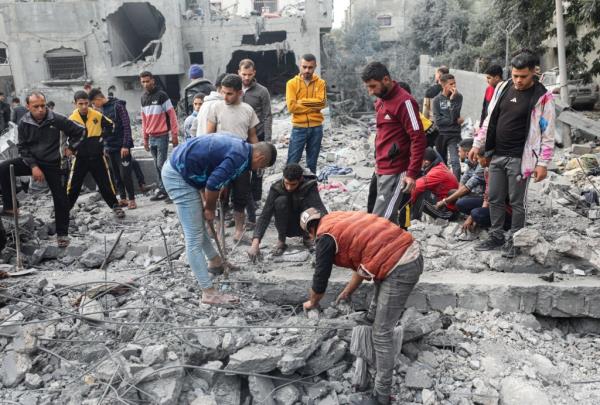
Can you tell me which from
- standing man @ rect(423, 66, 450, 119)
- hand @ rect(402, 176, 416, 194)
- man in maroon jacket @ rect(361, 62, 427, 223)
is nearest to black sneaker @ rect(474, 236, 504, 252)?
man in maroon jacket @ rect(361, 62, 427, 223)

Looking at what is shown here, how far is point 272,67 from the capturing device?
20188 mm

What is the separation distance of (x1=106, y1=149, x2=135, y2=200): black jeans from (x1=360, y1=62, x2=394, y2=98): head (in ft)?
13.2

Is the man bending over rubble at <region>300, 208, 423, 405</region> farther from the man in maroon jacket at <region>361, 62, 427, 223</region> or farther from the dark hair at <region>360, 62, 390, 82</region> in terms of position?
the dark hair at <region>360, 62, 390, 82</region>

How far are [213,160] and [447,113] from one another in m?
3.84

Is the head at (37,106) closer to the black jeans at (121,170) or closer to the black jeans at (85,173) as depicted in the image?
Answer: the black jeans at (85,173)

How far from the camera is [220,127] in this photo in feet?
15.1

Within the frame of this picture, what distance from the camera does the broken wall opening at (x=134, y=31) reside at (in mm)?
17172

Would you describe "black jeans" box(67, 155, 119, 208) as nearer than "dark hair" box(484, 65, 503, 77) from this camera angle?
No

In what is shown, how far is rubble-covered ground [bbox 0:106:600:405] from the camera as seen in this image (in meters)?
3.16

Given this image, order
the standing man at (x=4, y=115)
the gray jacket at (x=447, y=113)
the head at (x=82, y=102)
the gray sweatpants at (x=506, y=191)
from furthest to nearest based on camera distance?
1. the standing man at (x=4, y=115)
2. the gray jacket at (x=447, y=113)
3. the head at (x=82, y=102)
4. the gray sweatpants at (x=506, y=191)

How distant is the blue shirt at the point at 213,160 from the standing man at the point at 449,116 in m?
3.59

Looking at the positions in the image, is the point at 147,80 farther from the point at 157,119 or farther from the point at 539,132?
the point at 539,132

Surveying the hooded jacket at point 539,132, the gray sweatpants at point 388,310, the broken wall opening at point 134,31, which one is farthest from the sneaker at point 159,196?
the broken wall opening at point 134,31

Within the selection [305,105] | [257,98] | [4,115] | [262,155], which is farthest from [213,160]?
[4,115]
